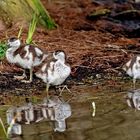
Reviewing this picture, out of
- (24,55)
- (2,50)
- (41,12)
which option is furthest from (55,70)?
(41,12)

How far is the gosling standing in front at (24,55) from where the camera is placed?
8.55m

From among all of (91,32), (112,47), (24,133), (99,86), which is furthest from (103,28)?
(24,133)

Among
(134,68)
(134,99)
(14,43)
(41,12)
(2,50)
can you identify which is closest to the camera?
(134,99)

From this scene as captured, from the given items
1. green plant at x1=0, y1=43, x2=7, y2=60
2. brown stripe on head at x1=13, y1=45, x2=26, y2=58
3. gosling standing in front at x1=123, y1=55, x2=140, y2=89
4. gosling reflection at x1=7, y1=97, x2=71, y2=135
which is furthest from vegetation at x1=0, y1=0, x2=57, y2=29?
gosling reflection at x1=7, y1=97, x2=71, y2=135

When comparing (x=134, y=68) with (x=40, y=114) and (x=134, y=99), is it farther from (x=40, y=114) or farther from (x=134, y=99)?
(x=40, y=114)

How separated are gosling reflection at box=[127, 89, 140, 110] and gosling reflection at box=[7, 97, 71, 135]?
0.74m

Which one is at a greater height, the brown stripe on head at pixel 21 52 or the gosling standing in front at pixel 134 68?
the brown stripe on head at pixel 21 52

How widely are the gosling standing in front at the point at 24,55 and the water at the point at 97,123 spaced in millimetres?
842

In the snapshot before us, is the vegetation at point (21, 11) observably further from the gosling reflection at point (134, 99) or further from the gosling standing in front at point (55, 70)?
the gosling reflection at point (134, 99)

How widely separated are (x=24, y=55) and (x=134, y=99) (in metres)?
1.66

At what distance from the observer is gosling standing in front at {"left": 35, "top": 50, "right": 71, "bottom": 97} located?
26.9ft

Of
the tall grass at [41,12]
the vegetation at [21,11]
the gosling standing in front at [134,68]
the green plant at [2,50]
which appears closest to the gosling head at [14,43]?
the green plant at [2,50]

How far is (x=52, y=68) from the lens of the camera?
8.23m

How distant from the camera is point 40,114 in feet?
23.2
